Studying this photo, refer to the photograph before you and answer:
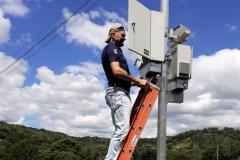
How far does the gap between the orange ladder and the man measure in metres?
0.09

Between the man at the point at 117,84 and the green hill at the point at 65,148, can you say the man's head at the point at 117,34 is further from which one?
the green hill at the point at 65,148

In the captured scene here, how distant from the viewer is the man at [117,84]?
5.40m

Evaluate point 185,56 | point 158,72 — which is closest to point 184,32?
point 185,56

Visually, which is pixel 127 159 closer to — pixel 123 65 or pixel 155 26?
pixel 123 65

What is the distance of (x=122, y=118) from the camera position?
5.43m

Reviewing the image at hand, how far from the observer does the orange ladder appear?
17.9 feet

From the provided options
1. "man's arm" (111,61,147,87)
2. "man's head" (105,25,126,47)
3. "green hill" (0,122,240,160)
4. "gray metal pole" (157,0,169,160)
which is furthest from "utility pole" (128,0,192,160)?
"green hill" (0,122,240,160)

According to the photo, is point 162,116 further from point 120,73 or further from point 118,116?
point 120,73

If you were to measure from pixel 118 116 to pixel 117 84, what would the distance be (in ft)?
1.29

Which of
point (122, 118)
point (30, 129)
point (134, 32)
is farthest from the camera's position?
point (30, 129)

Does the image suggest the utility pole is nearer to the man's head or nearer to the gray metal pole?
the gray metal pole

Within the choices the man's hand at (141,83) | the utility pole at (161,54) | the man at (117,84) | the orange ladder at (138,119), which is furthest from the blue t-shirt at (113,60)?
the utility pole at (161,54)

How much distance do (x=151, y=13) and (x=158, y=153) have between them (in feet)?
6.63

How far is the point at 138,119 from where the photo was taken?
18.2 ft
